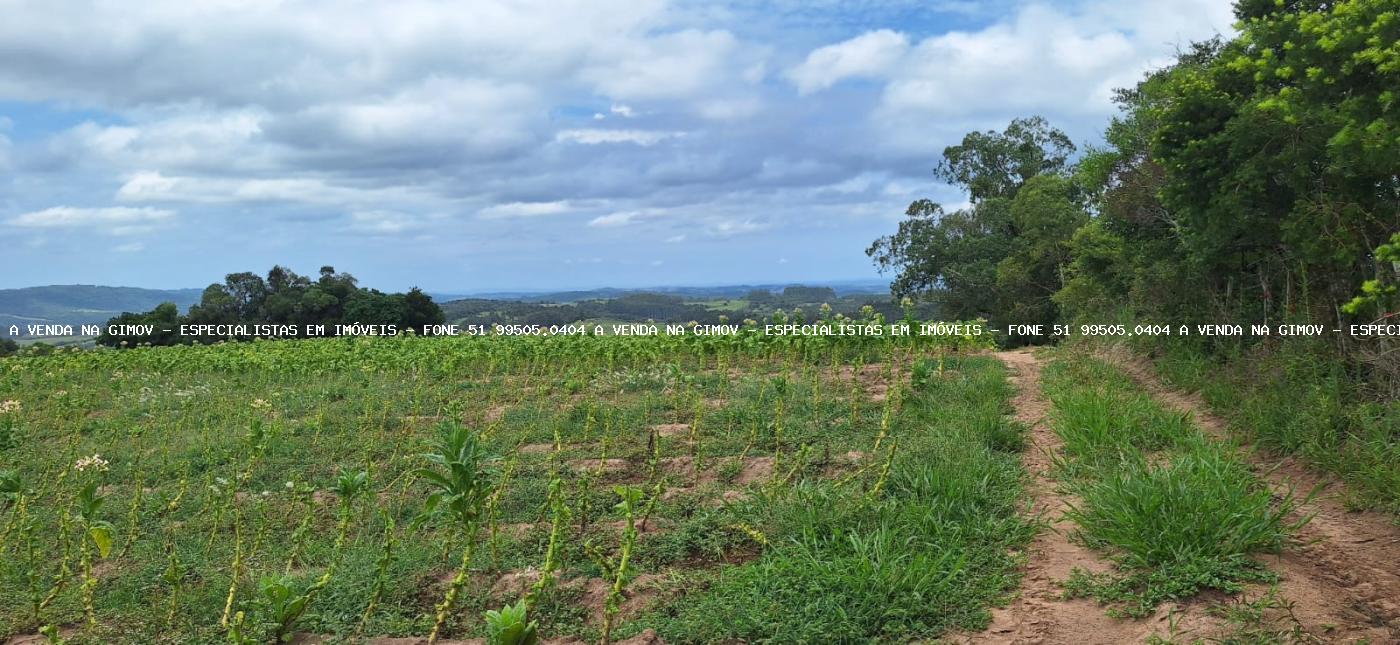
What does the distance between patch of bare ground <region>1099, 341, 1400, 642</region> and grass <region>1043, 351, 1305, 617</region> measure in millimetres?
140

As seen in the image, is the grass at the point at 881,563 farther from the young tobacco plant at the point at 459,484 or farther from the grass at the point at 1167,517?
the young tobacco plant at the point at 459,484

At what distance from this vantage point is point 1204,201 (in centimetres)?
776

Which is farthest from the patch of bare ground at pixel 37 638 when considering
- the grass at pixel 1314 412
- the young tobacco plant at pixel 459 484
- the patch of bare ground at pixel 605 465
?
the grass at pixel 1314 412

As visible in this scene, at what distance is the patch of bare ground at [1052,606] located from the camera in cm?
349

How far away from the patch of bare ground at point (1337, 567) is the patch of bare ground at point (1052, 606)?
68 cm

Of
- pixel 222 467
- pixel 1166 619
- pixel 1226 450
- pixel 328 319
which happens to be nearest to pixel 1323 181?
pixel 1226 450

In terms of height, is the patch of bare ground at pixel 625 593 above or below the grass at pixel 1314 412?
below

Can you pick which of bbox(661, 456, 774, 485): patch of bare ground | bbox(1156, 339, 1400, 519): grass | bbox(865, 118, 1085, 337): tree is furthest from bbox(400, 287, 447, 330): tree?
bbox(1156, 339, 1400, 519): grass

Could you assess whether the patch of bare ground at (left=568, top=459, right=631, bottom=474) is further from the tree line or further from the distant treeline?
the distant treeline

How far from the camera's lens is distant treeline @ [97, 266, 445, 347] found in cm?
2847

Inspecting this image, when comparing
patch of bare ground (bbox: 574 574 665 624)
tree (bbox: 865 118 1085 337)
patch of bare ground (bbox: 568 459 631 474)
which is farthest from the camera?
tree (bbox: 865 118 1085 337)

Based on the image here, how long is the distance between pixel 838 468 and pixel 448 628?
2850 mm

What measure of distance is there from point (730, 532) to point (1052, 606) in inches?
65.7

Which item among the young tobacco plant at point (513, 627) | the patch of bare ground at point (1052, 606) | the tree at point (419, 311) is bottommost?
the patch of bare ground at point (1052, 606)
